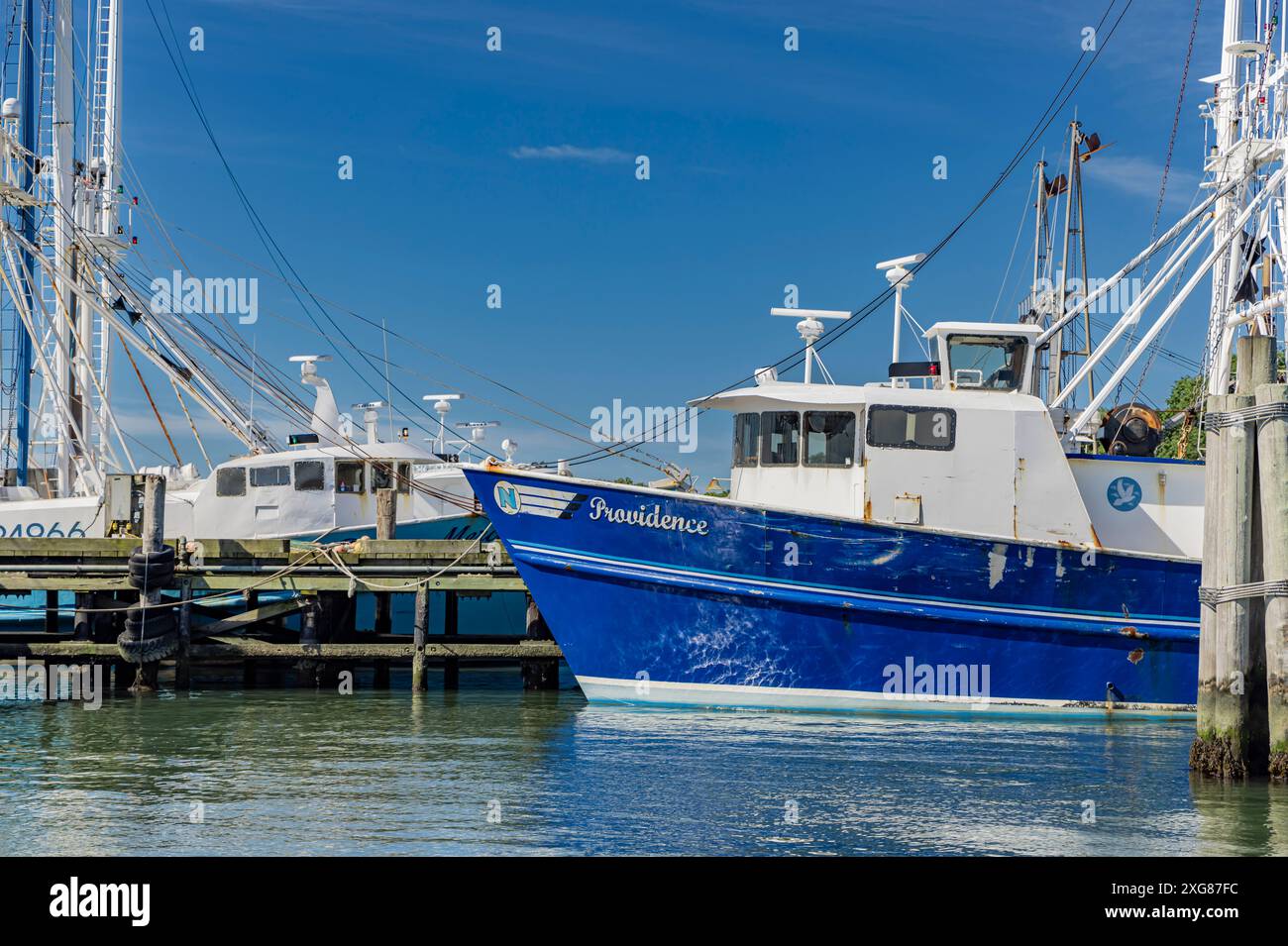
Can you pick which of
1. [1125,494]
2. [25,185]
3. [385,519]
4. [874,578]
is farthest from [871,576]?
[25,185]

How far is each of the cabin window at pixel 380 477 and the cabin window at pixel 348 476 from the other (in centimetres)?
23

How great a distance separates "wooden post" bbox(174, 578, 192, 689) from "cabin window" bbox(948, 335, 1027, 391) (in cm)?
1194

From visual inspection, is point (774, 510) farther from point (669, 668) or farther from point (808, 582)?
point (669, 668)

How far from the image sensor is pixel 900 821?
11406 millimetres

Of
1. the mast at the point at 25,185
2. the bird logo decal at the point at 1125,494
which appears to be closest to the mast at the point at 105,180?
the mast at the point at 25,185

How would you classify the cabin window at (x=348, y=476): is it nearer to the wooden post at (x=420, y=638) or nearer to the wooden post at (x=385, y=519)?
the wooden post at (x=385, y=519)

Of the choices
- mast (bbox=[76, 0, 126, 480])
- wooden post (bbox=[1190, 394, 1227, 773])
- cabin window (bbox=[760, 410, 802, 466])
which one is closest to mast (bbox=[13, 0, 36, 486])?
mast (bbox=[76, 0, 126, 480])

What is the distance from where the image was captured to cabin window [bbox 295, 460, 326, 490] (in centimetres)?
2588

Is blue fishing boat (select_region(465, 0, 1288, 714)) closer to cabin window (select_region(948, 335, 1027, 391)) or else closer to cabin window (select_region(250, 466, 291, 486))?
cabin window (select_region(948, 335, 1027, 391))

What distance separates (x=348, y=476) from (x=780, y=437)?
10.7 metres

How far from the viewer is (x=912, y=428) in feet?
59.8

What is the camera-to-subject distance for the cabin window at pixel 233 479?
2600cm
